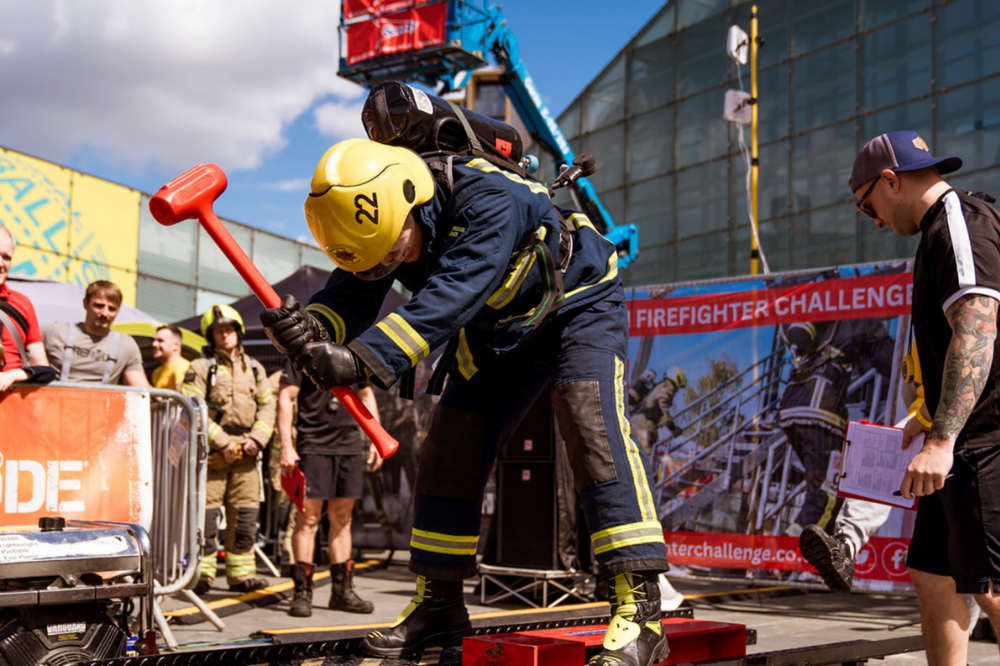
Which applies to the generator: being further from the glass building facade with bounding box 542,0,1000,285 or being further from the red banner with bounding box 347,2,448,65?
the glass building facade with bounding box 542,0,1000,285

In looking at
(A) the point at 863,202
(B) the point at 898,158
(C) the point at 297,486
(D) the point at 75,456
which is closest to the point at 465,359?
(A) the point at 863,202

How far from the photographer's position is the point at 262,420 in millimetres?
6938

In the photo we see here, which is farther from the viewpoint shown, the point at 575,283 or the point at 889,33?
the point at 889,33

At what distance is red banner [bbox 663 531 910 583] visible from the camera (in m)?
6.00

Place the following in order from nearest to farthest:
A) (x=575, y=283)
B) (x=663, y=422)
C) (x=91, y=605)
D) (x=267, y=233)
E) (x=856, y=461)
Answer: (x=575, y=283) → (x=91, y=605) → (x=856, y=461) → (x=663, y=422) → (x=267, y=233)

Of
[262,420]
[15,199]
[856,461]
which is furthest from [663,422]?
[15,199]

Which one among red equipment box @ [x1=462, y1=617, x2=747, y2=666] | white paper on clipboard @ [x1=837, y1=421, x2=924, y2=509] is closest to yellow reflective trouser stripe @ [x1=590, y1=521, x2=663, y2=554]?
red equipment box @ [x1=462, y1=617, x2=747, y2=666]

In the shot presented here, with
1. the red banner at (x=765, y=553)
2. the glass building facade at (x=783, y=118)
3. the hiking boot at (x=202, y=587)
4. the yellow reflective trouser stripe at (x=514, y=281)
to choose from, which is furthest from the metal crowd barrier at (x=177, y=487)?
the glass building facade at (x=783, y=118)

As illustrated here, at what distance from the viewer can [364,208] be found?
2500 mm

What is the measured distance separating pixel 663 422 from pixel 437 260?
4.71 meters

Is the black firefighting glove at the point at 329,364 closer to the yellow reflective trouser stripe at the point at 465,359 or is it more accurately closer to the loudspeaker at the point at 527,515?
the yellow reflective trouser stripe at the point at 465,359

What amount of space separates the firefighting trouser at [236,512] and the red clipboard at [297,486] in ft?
1.87

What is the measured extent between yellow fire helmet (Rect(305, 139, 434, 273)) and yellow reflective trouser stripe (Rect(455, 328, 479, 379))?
59 centimetres

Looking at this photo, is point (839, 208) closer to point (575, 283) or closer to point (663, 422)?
point (663, 422)
